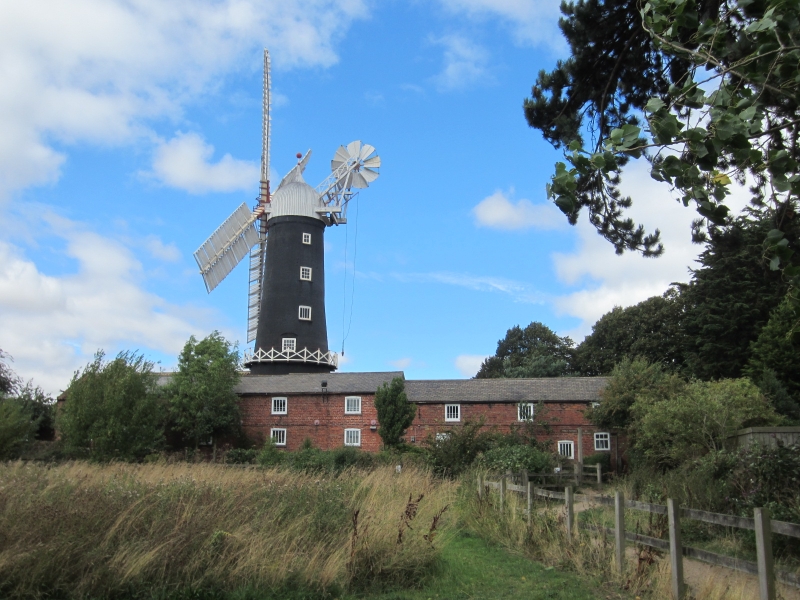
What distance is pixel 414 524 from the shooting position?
9352mm

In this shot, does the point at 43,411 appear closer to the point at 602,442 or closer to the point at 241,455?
the point at 241,455

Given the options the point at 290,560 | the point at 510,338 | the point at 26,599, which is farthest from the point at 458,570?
the point at 510,338

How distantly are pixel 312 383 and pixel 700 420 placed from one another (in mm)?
23007

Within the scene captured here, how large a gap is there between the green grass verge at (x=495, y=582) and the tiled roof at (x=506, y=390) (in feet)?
81.2

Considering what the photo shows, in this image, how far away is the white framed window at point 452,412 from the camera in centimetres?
3503

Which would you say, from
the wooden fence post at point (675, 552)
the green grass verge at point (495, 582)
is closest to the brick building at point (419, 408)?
the green grass verge at point (495, 582)

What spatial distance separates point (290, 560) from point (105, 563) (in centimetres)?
187

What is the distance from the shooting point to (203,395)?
35094 mm

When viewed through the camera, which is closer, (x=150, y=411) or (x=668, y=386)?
(x=668, y=386)

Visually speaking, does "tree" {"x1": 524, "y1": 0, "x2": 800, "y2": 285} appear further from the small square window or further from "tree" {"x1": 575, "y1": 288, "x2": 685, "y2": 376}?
"tree" {"x1": 575, "y1": 288, "x2": 685, "y2": 376}

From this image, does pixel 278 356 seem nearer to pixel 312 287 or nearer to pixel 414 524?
pixel 312 287

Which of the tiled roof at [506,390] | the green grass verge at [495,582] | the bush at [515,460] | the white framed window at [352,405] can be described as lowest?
the green grass verge at [495,582]

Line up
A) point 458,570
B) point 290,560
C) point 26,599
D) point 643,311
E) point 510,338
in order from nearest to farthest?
point 26,599 < point 290,560 < point 458,570 < point 643,311 < point 510,338

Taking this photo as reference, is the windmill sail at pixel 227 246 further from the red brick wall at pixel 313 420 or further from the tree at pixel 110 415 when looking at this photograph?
the tree at pixel 110 415
